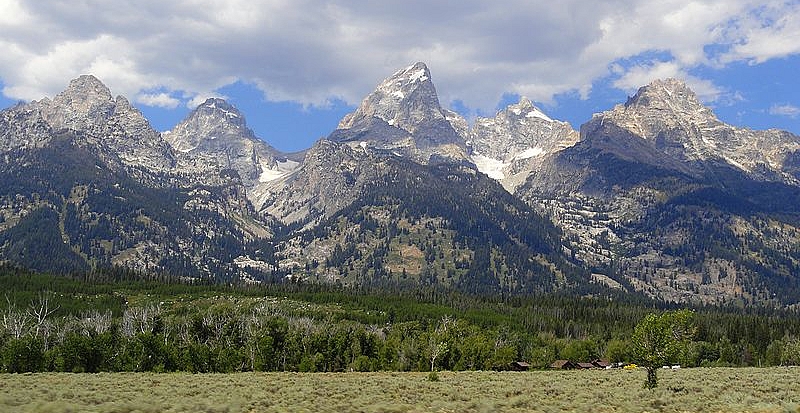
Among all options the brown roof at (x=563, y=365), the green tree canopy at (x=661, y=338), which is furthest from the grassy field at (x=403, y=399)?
the brown roof at (x=563, y=365)

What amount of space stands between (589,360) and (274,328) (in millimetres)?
84655

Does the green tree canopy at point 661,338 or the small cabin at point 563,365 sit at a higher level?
the green tree canopy at point 661,338

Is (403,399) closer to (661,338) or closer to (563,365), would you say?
(661,338)

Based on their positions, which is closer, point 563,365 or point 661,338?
point 661,338

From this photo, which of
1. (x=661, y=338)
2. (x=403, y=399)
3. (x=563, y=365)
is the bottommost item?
(x=563, y=365)

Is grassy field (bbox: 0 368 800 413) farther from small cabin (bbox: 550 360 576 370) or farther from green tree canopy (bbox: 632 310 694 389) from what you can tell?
small cabin (bbox: 550 360 576 370)

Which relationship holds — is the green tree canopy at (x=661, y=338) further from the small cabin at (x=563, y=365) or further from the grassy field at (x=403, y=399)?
the small cabin at (x=563, y=365)

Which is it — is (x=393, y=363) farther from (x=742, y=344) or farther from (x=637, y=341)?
(x=742, y=344)

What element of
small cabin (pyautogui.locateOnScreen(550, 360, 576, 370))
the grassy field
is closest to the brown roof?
small cabin (pyautogui.locateOnScreen(550, 360, 576, 370))

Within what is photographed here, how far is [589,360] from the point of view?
165375 millimetres

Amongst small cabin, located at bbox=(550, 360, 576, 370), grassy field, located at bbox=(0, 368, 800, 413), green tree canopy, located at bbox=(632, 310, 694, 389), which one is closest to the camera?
grassy field, located at bbox=(0, 368, 800, 413)

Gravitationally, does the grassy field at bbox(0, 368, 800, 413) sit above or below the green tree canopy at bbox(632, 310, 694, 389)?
below

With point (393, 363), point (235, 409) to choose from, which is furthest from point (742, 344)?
point (235, 409)

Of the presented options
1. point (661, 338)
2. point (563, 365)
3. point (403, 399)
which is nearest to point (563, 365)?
point (563, 365)
